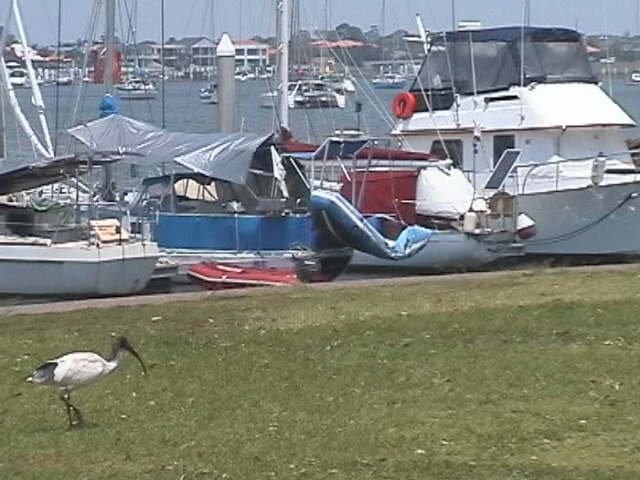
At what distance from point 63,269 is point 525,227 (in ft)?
27.3

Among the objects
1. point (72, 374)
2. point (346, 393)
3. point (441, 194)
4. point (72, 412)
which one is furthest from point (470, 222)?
point (72, 374)

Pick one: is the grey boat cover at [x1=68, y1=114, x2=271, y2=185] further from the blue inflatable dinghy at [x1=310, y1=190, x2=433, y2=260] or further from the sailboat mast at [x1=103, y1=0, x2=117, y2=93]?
the sailboat mast at [x1=103, y1=0, x2=117, y2=93]

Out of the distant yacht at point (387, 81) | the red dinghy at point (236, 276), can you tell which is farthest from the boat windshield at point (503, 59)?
the distant yacht at point (387, 81)

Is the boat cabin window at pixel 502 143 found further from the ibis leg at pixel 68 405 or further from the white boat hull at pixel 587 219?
the ibis leg at pixel 68 405

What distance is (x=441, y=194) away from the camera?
2673cm

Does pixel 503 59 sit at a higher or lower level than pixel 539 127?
higher

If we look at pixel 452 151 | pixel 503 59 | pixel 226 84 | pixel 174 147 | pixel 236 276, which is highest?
pixel 503 59

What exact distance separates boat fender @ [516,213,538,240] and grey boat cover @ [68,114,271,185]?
4.43 meters

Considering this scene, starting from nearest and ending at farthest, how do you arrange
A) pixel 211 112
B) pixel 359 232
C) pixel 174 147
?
pixel 359 232 < pixel 174 147 < pixel 211 112

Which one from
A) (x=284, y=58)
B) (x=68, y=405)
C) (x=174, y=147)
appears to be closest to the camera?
(x=68, y=405)

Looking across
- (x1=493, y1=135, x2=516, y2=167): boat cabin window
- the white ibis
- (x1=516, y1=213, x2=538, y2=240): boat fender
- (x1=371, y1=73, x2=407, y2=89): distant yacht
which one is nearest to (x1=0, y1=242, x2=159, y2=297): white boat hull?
(x1=516, y1=213, x2=538, y2=240): boat fender

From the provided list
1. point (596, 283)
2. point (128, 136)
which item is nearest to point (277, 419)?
point (596, 283)

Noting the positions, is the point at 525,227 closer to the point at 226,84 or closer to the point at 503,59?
the point at 503,59

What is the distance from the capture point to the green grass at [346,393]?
356 inches
